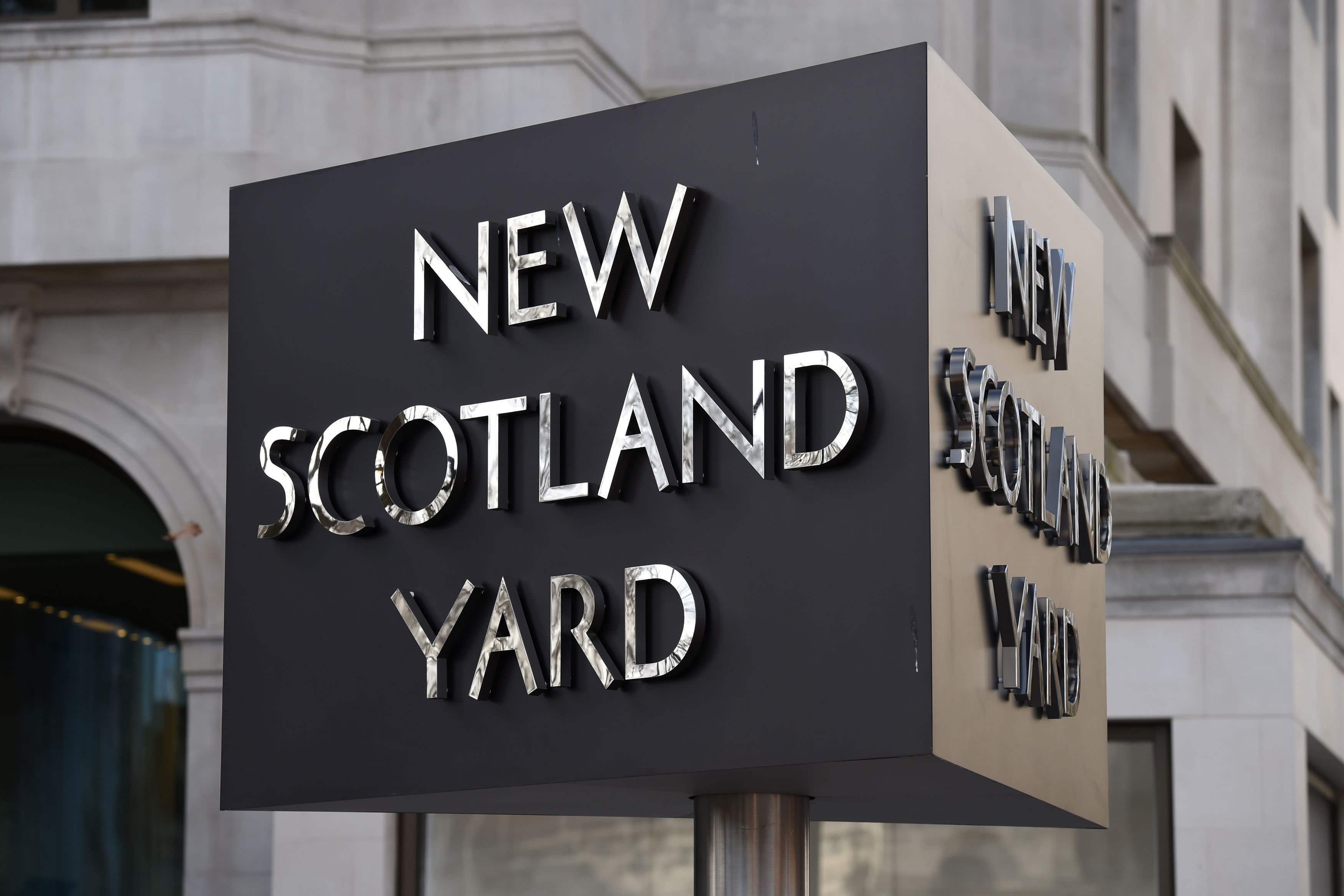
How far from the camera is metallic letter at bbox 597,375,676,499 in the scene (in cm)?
576

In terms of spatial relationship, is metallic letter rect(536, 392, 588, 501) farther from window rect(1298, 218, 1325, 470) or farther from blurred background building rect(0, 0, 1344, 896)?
window rect(1298, 218, 1325, 470)

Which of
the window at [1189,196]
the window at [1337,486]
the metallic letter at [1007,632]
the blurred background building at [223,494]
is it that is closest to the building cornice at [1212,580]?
the blurred background building at [223,494]

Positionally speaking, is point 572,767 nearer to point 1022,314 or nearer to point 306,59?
point 1022,314

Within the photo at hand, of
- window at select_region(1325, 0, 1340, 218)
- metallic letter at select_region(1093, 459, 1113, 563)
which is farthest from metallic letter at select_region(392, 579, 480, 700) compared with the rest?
window at select_region(1325, 0, 1340, 218)

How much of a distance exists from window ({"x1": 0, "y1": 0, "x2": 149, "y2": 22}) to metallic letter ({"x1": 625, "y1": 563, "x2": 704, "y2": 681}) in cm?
1201

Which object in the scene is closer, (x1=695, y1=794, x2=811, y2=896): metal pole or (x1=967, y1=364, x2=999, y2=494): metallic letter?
(x1=967, y1=364, x2=999, y2=494): metallic letter

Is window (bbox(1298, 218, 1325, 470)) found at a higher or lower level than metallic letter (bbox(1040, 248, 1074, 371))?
higher

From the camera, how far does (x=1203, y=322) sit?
23547 mm

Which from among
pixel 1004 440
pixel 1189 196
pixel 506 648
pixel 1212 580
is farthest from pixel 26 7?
pixel 1189 196

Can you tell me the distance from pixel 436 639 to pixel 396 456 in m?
0.62

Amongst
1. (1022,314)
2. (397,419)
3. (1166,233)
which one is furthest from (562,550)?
(1166,233)

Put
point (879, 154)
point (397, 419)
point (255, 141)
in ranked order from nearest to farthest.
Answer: point (879, 154), point (397, 419), point (255, 141)

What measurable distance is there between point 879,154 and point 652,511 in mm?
1197

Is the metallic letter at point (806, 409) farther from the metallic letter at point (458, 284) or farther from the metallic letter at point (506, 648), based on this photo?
the metallic letter at point (458, 284)
